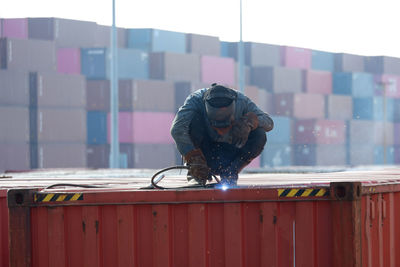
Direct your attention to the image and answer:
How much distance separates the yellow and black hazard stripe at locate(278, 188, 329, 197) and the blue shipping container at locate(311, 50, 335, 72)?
2049 inches

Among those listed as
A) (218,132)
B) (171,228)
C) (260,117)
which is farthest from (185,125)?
(171,228)

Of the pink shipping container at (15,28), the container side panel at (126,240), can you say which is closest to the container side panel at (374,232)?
the container side panel at (126,240)

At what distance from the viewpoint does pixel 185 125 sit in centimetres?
715

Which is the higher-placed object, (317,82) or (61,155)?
(317,82)

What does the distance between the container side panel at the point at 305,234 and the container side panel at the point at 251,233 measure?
0.37m

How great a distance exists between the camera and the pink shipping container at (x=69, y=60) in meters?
42.2

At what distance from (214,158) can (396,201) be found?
7.89 ft

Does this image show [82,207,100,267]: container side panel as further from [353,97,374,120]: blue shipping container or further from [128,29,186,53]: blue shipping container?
[353,97,374,120]: blue shipping container

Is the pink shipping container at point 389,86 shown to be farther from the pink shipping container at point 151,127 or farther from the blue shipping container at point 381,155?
the pink shipping container at point 151,127

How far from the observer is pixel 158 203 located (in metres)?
5.89

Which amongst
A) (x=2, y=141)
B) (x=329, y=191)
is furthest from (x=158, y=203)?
(x=2, y=141)

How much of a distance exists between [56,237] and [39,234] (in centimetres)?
17

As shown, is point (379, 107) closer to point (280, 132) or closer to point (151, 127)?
point (280, 132)

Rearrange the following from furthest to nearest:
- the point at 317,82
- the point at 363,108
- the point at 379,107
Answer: the point at 317,82
the point at 363,108
the point at 379,107
